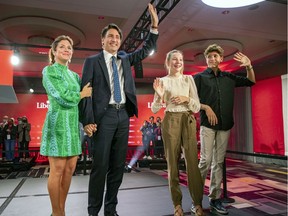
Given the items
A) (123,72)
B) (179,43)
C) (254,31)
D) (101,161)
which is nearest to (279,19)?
(254,31)

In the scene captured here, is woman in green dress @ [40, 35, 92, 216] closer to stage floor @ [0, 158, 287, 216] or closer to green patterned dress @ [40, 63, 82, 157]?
green patterned dress @ [40, 63, 82, 157]

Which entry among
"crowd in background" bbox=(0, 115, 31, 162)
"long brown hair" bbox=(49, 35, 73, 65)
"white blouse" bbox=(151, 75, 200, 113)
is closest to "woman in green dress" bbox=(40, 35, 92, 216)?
"long brown hair" bbox=(49, 35, 73, 65)

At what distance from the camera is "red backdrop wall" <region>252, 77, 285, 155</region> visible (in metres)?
7.14

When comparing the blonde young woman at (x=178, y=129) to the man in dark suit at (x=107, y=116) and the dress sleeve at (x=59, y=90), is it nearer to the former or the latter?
the man in dark suit at (x=107, y=116)

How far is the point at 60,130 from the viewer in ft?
5.34

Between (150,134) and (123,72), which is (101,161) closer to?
(123,72)

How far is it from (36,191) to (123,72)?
239cm

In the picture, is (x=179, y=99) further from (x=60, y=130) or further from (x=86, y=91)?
(x=60, y=130)

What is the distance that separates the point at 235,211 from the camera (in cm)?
234

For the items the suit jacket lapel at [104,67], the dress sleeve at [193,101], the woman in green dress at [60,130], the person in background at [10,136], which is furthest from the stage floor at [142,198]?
the person in background at [10,136]

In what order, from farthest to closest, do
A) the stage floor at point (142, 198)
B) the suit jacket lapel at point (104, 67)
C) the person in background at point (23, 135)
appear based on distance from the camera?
1. the person in background at point (23, 135)
2. the stage floor at point (142, 198)
3. the suit jacket lapel at point (104, 67)

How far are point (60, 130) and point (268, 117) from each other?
7.33m

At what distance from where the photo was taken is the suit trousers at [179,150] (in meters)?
1.95

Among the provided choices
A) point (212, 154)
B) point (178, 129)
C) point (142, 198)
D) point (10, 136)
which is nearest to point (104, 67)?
point (178, 129)
